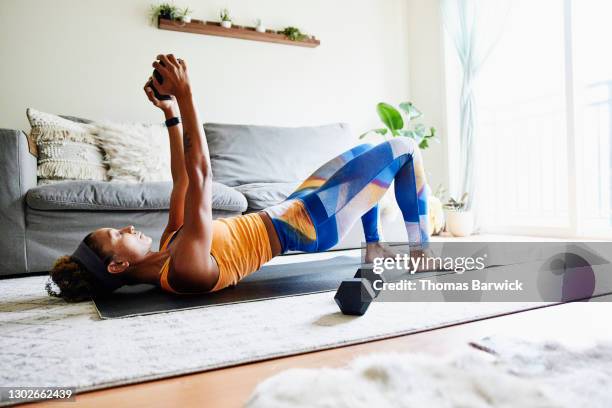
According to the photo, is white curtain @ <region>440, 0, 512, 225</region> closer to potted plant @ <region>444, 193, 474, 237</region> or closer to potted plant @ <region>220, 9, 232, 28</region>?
potted plant @ <region>444, 193, 474, 237</region>

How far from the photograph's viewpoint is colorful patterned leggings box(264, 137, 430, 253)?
1.73 meters

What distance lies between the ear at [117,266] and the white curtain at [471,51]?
125 inches

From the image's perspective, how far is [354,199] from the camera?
1765 mm

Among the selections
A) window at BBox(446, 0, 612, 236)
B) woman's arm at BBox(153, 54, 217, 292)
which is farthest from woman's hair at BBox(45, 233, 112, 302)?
window at BBox(446, 0, 612, 236)

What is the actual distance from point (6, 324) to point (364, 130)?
3.59 meters

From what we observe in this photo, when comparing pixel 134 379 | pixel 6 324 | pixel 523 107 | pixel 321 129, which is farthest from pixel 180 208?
pixel 523 107

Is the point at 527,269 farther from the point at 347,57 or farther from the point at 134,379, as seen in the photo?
the point at 347,57

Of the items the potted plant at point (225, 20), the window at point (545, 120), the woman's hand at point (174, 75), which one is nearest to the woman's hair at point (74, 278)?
the woman's hand at point (174, 75)

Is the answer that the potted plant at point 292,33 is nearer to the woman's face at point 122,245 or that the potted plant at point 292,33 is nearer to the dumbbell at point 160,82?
the dumbbell at point 160,82

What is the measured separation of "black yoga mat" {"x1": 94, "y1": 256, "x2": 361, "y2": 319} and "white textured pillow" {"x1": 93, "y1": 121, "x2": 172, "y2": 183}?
107cm

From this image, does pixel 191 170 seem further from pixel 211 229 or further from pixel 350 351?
pixel 350 351

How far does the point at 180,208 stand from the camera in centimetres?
186

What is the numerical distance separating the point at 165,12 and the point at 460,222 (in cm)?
295

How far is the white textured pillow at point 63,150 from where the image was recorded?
8.75ft
